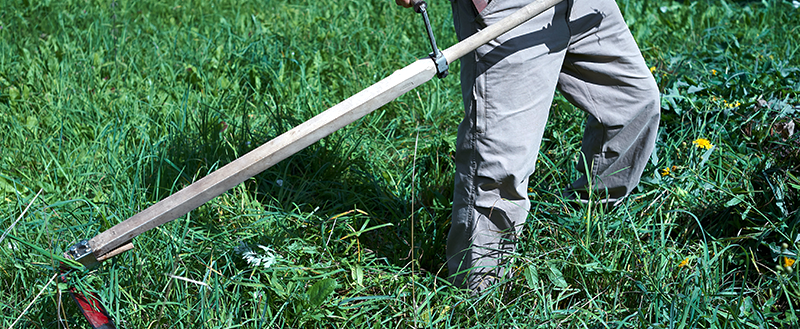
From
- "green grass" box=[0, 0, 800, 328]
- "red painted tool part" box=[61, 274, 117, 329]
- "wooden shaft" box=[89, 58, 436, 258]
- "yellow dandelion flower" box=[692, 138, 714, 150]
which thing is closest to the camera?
"wooden shaft" box=[89, 58, 436, 258]

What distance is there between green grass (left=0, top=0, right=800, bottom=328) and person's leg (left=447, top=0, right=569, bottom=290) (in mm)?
204

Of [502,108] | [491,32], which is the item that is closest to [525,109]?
[502,108]

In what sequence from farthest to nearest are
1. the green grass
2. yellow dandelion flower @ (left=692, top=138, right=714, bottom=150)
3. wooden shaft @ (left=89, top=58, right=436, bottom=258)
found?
1. yellow dandelion flower @ (left=692, top=138, right=714, bottom=150)
2. the green grass
3. wooden shaft @ (left=89, top=58, right=436, bottom=258)

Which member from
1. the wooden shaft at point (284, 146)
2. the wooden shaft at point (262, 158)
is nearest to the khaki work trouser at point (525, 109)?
the wooden shaft at point (284, 146)

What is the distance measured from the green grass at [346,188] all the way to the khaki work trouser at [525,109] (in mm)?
162

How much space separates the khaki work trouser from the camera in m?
1.75

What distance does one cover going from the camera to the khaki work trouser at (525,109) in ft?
5.75

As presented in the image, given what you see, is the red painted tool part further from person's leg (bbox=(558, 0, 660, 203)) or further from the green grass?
person's leg (bbox=(558, 0, 660, 203))

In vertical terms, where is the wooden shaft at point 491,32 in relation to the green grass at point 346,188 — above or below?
above

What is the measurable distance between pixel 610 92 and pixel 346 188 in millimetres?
1119

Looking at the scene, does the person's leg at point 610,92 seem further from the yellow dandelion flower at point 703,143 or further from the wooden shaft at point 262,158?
the wooden shaft at point 262,158

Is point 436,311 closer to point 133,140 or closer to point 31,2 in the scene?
point 133,140

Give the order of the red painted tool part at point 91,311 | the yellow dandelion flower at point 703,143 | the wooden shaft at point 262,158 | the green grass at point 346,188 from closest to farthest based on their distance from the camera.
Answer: the wooden shaft at point 262,158, the red painted tool part at point 91,311, the green grass at point 346,188, the yellow dandelion flower at point 703,143

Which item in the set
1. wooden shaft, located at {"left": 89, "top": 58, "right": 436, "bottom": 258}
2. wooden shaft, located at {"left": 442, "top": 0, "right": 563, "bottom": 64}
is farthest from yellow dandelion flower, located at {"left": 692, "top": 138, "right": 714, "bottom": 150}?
wooden shaft, located at {"left": 89, "top": 58, "right": 436, "bottom": 258}
